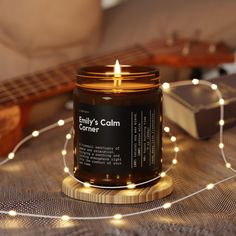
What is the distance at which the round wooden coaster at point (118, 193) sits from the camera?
0.58 m

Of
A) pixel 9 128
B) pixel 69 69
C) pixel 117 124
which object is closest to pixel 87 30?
pixel 69 69

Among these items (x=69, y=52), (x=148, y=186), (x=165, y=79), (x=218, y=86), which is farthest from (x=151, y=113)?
(x=69, y=52)

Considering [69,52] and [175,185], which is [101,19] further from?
[175,185]

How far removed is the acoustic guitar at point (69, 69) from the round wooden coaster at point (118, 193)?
0.85 ft

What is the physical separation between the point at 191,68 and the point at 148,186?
52 cm

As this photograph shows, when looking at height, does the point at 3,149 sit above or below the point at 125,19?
below

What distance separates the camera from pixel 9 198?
23.8 inches

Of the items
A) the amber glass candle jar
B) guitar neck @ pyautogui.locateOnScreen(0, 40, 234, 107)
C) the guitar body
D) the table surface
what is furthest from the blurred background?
the amber glass candle jar

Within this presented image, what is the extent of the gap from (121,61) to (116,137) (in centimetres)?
44

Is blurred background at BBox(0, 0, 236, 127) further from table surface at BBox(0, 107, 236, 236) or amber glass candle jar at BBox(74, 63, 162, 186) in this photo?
amber glass candle jar at BBox(74, 63, 162, 186)

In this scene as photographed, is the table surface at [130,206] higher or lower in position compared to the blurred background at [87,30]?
lower

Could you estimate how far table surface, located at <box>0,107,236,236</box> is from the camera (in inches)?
20.4

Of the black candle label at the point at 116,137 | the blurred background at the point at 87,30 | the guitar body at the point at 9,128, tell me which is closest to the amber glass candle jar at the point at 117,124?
the black candle label at the point at 116,137

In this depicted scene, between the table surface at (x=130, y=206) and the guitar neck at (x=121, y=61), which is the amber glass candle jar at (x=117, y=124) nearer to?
the table surface at (x=130, y=206)
